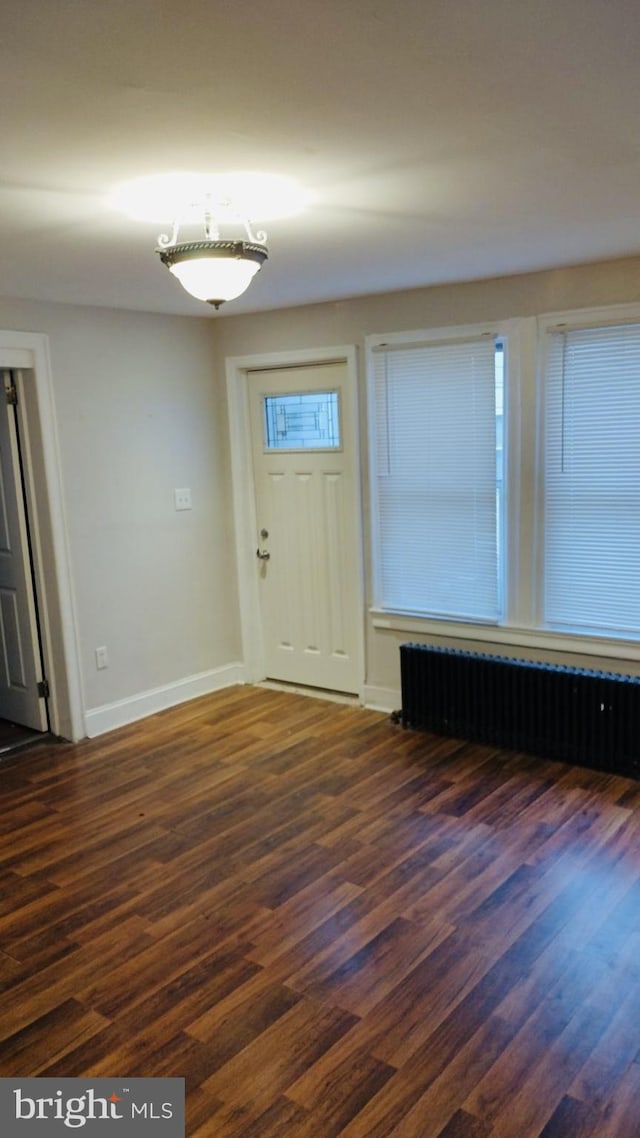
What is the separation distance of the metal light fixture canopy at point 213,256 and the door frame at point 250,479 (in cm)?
194

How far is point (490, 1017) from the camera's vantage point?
222 centimetres

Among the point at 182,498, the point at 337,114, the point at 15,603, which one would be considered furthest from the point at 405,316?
the point at 15,603

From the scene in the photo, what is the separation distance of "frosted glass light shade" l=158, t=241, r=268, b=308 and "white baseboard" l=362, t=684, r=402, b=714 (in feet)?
8.94

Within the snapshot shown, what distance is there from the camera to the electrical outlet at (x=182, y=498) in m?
4.77

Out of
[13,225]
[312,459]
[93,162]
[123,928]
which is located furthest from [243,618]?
[93,162]

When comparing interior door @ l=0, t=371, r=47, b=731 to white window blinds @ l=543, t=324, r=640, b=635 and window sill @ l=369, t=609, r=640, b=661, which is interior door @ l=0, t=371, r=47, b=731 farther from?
white window blinds @ l=543, t=324, r=640, b=635

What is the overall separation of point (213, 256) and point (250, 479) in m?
2.72

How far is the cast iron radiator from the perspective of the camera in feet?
11.9

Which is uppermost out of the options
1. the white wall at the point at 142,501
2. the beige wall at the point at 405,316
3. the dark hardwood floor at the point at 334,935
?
the beige wall at the point at 405,316

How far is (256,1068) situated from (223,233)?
8.47 feet

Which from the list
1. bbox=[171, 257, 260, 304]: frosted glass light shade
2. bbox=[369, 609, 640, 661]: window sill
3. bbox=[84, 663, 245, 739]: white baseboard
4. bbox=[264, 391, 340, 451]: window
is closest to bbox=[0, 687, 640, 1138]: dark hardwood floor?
bbox=[84, 663, 245, 739]: white baseboard

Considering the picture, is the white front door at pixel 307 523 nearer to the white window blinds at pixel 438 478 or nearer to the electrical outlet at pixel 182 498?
the white window blinds at pixel 438 478

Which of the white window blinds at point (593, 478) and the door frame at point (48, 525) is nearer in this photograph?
the white window blinds at point (593, 478)

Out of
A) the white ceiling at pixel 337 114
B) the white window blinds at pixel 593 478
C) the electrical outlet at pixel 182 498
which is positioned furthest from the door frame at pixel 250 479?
the white ceiling at pixel 337 114
